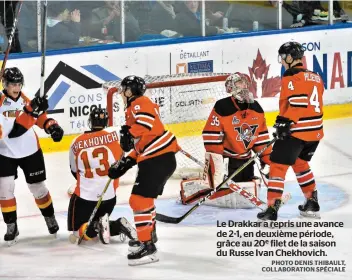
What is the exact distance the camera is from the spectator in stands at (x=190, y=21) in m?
9.87

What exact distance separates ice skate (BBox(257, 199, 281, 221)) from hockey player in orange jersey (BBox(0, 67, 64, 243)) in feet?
4.33

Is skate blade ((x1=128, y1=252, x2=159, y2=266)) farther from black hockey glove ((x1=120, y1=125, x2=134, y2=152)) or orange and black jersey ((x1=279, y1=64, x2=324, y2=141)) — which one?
orange and black jersey ((x1=279, y1=64, x2=324, y2=141))

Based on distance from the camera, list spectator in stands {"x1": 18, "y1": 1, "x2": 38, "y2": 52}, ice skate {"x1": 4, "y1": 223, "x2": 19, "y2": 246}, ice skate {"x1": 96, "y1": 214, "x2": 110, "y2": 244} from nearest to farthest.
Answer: ice skate {"x1": 96, "y1": 214, "x2": 110, "y2": 244}, ice skate {"x1": 4, "y1": 223, "x2": 19, "y2": 246}, spectator in stands {"x1": 18, "y1": 1, "x2": 38, "y2": 52}

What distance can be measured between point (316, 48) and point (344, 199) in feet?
9.59

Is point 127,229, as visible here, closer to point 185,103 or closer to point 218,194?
point 218,194

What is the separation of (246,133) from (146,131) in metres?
1.43

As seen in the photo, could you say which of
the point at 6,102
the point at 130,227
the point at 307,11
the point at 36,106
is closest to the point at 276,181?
the point at 130,227

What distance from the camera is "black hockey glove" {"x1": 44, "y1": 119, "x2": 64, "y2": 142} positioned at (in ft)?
22.1

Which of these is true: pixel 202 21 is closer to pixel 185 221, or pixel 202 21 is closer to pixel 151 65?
pixel 151 65

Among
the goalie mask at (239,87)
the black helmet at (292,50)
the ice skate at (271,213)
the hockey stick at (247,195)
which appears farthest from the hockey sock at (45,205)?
the black helmet at (292,50)

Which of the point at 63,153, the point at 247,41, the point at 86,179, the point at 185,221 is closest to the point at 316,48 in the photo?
the point at 247,41

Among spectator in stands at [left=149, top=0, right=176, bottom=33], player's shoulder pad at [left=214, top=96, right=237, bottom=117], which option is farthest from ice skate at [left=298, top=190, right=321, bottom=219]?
spectator in stands at [left=149, top=0, right=176, bottom=33]

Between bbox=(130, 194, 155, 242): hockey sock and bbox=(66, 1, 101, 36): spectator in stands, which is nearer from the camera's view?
bbox=(130, 194, 155, 242): hockey sock

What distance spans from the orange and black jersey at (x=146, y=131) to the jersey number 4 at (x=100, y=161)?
0.34 meters
